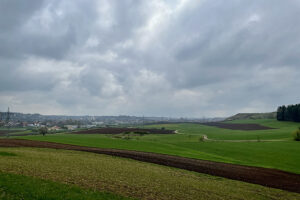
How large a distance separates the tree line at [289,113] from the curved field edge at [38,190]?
180998mm

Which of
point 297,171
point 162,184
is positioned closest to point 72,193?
point 162,184

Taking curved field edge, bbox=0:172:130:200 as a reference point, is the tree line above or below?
above

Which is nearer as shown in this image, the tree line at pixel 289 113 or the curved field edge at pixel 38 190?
the curved field edge at pixel 38 190

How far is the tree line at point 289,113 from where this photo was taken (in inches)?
6200

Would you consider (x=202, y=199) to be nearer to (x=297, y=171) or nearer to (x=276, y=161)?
(x=297, y=171)

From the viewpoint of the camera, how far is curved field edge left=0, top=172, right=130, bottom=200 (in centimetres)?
1344

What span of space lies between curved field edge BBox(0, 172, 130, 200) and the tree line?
181 metres

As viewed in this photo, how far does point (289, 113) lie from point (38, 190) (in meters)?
193

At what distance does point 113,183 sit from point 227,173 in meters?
21.4

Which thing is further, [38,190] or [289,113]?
[289,113]

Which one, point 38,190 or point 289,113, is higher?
point 289,113

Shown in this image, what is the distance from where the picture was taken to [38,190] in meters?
14.3

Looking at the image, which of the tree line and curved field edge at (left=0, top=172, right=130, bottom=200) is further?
the tree line

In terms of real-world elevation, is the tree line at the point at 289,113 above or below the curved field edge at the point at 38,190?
above
